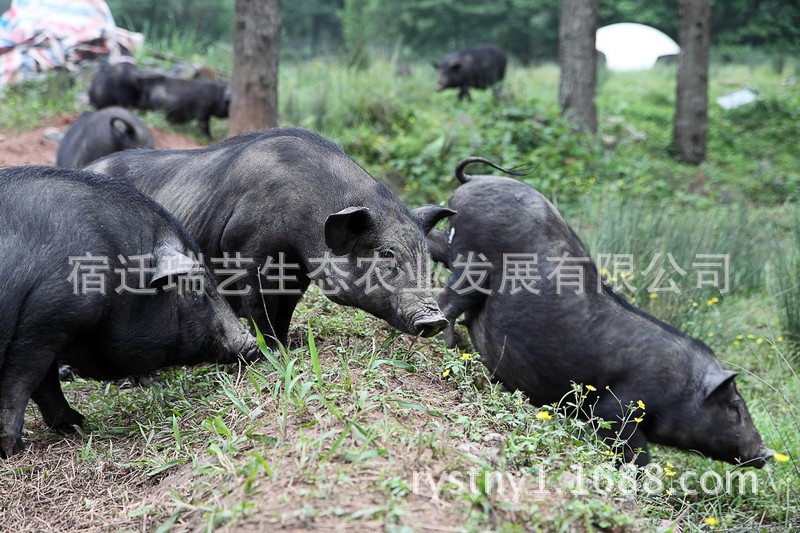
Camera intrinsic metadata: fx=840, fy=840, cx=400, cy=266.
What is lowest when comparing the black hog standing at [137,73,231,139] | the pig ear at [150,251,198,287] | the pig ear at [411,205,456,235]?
the pig ear at [150,251,198,287]

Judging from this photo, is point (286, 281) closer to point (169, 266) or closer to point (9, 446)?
point (169, 266)

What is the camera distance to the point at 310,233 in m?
4.30

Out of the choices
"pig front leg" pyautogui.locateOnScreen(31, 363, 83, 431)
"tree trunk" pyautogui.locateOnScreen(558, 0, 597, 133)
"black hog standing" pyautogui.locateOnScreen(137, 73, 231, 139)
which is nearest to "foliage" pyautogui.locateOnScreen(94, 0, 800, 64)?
"black hog standing" pyautogui.locateOnScreen(137, 73, 231, 139)

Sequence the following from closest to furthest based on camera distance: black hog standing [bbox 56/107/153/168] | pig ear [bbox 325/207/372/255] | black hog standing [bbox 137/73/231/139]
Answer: pig ear [bbox 325/207/372/255] < black hog standing [bbox 56/107/153/168] < black hog standing [bbox 137/73/231/139]

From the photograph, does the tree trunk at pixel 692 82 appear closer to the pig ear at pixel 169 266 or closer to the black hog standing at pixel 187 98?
the black hog standing at pixel 187 98

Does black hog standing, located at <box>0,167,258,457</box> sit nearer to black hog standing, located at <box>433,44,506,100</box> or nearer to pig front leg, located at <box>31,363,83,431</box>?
pig front leg, located at <box>31,363,83,431</box>

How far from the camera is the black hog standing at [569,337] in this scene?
16.3 ft

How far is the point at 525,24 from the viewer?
33812 mm

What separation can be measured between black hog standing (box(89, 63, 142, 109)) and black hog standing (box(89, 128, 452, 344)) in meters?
9.06

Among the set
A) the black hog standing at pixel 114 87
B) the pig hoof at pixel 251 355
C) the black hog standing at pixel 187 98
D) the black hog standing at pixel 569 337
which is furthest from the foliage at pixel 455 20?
the pig hoof at pixel 251 355

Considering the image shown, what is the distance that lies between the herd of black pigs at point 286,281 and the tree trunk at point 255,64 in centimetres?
434

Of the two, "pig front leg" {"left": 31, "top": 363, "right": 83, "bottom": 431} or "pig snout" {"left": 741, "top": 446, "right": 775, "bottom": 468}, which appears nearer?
"pig front leg" {"left": 31, "top": 363, "right": 83, "bottom": 431}

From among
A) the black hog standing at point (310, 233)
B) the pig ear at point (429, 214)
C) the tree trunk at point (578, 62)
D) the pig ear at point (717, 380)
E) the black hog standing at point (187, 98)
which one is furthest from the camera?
the black hog standing at point (187, 98)

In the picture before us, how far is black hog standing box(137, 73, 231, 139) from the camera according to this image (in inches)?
510
